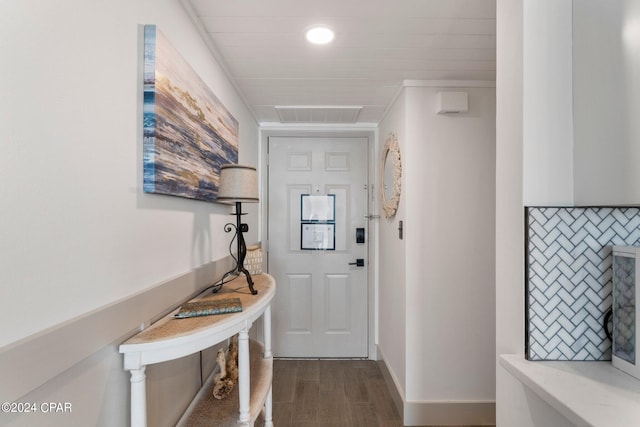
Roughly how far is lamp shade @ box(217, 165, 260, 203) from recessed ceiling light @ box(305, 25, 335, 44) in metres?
0.73

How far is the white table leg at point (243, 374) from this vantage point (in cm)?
121

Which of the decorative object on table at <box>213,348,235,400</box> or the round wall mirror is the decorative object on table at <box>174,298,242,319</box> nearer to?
the decorative object on table at <box>213,348,235,400</box>

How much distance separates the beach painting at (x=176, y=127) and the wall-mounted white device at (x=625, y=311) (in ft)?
4.55

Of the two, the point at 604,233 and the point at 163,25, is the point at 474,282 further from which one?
the point at 163,25

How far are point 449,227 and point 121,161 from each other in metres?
1.86

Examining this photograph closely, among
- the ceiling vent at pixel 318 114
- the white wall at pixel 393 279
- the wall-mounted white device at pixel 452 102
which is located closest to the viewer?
the wall-mounted white device at pixel 452 102

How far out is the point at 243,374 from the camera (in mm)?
1218

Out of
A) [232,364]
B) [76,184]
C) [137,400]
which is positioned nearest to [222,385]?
[232,364]

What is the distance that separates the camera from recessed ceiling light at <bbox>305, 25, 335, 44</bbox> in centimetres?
155

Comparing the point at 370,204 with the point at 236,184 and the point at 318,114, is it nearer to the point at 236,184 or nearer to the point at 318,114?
the point at 318,114

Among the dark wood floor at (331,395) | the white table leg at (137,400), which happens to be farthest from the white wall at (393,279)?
the white table leg at (137,400)

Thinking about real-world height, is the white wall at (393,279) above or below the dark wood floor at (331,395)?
above

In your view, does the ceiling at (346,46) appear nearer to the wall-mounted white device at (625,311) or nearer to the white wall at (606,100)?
the white wall at (606,100)

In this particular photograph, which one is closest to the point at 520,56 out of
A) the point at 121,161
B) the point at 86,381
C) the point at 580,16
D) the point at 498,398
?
the point at 580,16
